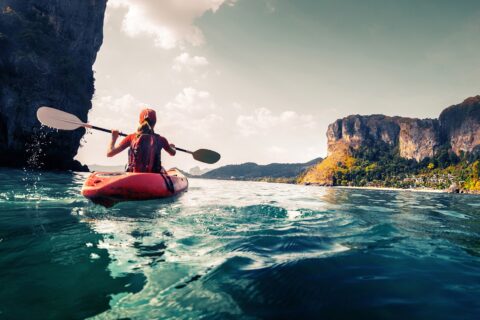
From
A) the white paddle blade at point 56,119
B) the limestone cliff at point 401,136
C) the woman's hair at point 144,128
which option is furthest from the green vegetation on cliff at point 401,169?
the white paddle blade at point 56,119

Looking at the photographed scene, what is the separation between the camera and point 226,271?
3139mm

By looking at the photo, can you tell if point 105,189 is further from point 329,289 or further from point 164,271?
point 329,289

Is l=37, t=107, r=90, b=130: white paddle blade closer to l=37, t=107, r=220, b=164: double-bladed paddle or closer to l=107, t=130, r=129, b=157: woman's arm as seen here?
l=37, t=107, r=220, b=164: double-bladed paddle

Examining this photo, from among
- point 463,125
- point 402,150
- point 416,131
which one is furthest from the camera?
point 402,150

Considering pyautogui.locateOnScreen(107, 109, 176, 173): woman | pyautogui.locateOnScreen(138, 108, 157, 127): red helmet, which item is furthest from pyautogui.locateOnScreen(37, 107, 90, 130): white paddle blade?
pyautogui.locateOnScreen(138, 108, 157, 127): red helmet

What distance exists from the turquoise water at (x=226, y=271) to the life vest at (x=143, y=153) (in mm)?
2524

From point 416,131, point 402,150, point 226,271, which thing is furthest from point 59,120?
point 416,131

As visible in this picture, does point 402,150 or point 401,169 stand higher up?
point 402,150

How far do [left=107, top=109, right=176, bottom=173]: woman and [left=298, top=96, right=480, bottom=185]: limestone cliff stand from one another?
14677cm

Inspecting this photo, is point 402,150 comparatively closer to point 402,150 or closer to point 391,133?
point 402,150

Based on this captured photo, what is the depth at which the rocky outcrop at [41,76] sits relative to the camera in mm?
37906

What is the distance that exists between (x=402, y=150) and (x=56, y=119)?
7573 inches

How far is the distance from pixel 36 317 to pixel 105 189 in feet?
15.9

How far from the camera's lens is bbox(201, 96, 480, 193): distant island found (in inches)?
5276
